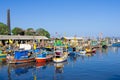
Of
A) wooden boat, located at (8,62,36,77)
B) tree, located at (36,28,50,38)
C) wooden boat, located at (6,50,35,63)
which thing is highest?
tree, located at (36,28,50,38)

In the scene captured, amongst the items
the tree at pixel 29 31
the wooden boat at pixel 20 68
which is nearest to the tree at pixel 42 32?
the tree at pixel 29 31

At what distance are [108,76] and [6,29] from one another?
75.3 metres

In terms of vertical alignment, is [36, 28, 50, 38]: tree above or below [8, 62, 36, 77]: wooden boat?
above

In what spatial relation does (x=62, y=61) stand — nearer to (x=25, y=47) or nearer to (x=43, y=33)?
(x=25, y=47)

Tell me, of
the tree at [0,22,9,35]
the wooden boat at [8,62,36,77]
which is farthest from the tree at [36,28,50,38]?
the wooden boat at [8,62,36,77]

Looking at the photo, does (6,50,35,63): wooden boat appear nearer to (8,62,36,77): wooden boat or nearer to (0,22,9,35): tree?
(8,62,36,77): wooden boat

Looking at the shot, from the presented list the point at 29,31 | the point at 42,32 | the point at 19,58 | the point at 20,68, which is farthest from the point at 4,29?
the point at 20,68

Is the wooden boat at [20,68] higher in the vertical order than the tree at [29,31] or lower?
lower

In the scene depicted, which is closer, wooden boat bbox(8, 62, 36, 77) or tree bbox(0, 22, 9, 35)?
wooden boat bbox(8, 62, 36, 77)

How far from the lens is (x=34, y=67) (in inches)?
1797

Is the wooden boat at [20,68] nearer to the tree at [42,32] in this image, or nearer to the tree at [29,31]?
the tree at [29,31]

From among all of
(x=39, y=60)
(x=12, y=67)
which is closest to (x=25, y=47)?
(x=39, y=60)

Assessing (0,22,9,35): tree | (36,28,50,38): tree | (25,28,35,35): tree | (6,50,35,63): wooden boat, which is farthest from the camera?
(36,28,50,38): tree

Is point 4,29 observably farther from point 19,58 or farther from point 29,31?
point 19,58
